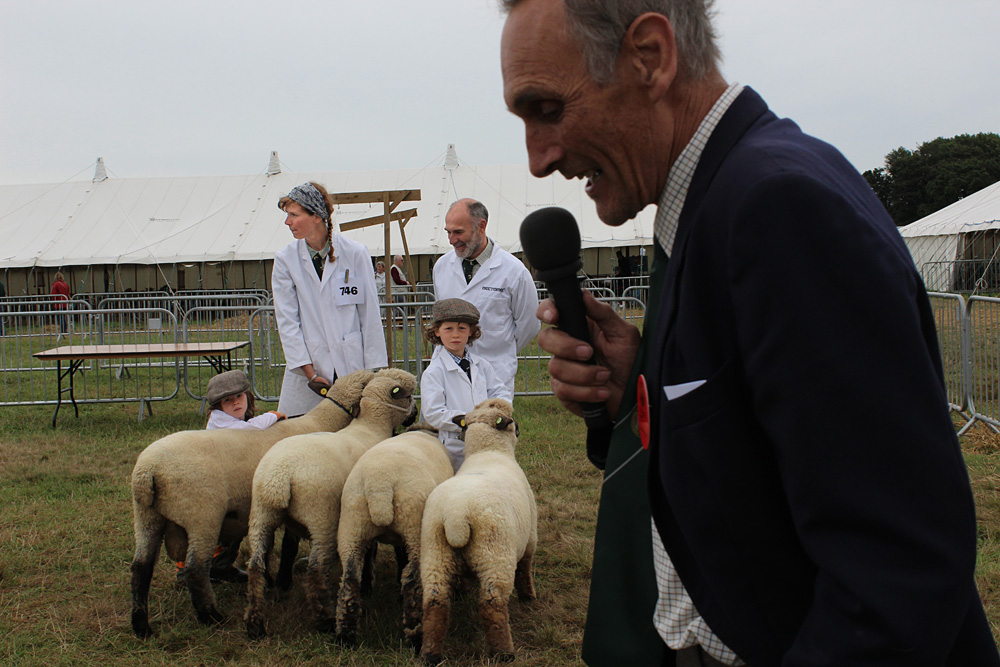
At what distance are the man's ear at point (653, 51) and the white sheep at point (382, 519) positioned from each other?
118 inches

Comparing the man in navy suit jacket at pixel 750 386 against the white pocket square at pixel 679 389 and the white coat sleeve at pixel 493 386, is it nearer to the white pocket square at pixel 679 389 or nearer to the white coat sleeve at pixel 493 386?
the white pocket square at pixel 679 389

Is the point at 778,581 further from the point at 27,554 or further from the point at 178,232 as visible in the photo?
the point at 178,232

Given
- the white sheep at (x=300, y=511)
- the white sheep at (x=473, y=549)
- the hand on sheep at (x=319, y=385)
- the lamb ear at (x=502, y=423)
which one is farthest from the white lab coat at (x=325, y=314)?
the white sheep at (x=473, y=549)

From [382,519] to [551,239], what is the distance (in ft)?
8.53

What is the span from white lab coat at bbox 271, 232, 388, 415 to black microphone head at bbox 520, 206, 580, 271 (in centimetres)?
371

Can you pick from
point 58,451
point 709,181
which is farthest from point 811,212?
point 58,451

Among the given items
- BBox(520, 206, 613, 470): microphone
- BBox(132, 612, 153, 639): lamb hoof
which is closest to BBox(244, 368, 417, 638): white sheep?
BBox(132, 612, 153, 639): lamb hoof

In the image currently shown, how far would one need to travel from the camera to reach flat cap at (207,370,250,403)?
4816 millimetres

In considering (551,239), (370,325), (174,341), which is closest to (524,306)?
(370,325)

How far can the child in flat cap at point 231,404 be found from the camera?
473 centimetres

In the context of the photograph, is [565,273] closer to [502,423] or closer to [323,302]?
[502,423]

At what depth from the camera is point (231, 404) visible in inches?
193

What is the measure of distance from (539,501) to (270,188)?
82.5 feet

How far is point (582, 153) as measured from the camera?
1138mm
